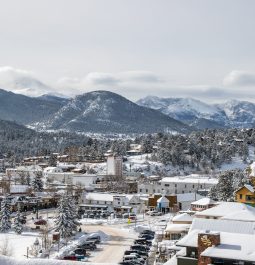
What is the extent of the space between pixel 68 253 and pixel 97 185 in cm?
5635

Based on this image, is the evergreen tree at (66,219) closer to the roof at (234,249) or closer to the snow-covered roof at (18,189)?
the roof at (234,249)

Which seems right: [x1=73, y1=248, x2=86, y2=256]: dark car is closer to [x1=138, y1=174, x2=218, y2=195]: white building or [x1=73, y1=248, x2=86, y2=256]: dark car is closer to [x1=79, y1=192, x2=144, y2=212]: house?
[x1=79, y1=192, x2=144, y2=212]: house

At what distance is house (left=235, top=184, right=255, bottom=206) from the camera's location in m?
42.6

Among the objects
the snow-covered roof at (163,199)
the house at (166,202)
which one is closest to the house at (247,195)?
the house at (166,202)

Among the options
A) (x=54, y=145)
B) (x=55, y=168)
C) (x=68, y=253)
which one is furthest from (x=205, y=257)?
(x=54, y=145)

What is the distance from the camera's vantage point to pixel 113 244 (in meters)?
45.4

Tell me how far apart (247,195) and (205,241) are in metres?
23.5

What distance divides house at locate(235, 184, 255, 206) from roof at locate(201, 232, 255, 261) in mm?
22313

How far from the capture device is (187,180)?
301 ft

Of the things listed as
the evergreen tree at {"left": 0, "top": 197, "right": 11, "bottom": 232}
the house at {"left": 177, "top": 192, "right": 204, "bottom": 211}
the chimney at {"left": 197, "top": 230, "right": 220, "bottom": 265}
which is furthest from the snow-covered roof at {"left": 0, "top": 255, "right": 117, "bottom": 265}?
the house at {"left": 177, "top": 192, "right": 204, "bottom": 211}

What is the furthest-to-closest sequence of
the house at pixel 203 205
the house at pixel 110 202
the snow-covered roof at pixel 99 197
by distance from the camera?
the snow-covered roof at pixel 99 197, the house at pixel 110 202, the house at pixel 203 205

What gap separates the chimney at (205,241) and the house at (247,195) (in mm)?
22922

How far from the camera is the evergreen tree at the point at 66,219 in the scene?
1914 inches

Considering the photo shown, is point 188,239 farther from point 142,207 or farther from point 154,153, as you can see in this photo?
point 154,153
